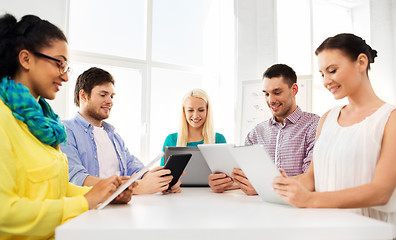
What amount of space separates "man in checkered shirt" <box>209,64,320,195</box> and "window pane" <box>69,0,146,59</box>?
239 centimetres

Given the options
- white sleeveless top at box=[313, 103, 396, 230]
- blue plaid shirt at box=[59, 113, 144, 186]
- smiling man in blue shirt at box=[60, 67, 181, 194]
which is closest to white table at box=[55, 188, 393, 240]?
white sleeveless top at box=[313, 103, 396, 230]

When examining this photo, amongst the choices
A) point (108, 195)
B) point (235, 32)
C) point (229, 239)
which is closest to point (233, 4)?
point (235, 32)

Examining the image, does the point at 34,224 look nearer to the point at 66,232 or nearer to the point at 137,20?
the point at 66,232

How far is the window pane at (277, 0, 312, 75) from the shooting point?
15.4 ft

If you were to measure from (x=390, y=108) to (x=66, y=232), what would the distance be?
1266 mm

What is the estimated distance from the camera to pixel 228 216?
103cm

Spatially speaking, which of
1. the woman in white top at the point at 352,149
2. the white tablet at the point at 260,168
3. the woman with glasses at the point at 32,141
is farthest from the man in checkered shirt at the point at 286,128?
the woman with glasses at the point at 32,141

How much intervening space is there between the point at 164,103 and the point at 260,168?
347 cm

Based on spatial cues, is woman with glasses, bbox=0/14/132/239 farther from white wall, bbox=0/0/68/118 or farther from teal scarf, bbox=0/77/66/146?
white wall, bbox=0/0/68/118

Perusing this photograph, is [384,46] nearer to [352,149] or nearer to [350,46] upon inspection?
[350,46]

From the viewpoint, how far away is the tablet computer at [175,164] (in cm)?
157

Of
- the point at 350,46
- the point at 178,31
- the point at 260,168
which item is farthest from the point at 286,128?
the point at 178,31

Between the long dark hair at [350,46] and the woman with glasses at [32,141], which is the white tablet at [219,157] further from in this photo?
the long dark hair at [350,46]

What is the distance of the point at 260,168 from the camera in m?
1.25
